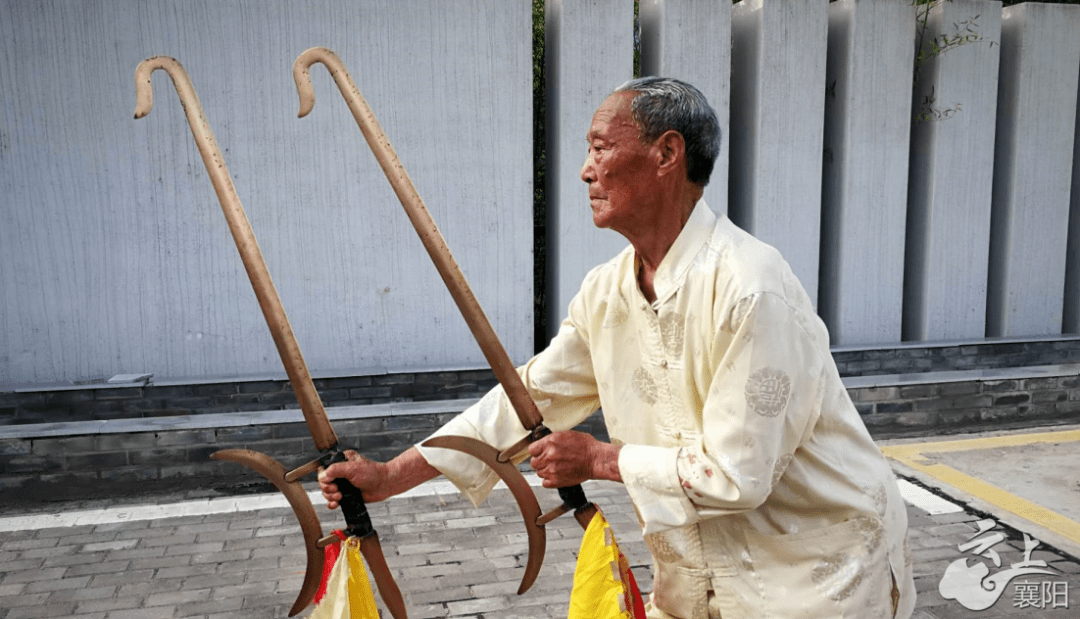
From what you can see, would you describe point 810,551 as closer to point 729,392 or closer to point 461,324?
point 729,392

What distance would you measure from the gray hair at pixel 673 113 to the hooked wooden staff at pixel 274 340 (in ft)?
2.76

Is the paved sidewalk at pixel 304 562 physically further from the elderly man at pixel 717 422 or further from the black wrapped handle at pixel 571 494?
the elderly man at pixel 717 422

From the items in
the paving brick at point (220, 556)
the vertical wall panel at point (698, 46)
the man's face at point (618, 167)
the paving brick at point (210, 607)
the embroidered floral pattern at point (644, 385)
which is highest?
the vertical wall panel at point (698, 46)

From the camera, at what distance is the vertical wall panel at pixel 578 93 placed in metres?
6.87

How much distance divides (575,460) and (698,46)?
596 centimetres

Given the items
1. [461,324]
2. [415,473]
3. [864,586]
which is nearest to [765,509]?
[864,586]

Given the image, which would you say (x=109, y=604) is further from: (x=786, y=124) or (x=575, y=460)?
(x=786, y=124)

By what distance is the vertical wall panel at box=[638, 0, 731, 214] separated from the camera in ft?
23.2

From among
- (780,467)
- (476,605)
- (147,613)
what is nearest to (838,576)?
(780,467)

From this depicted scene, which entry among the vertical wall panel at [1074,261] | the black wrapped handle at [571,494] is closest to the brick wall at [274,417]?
the vertical wall panel at [1074,261]

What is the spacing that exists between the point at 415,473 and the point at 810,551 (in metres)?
0.94

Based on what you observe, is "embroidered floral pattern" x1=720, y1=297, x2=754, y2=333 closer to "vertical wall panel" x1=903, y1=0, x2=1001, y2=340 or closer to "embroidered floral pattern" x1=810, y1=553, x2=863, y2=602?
"embroidered floral pattern" x1=810, y1=553, x2=863, y2=602

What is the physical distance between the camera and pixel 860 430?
179cm

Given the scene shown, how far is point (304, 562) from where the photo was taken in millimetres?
4328
